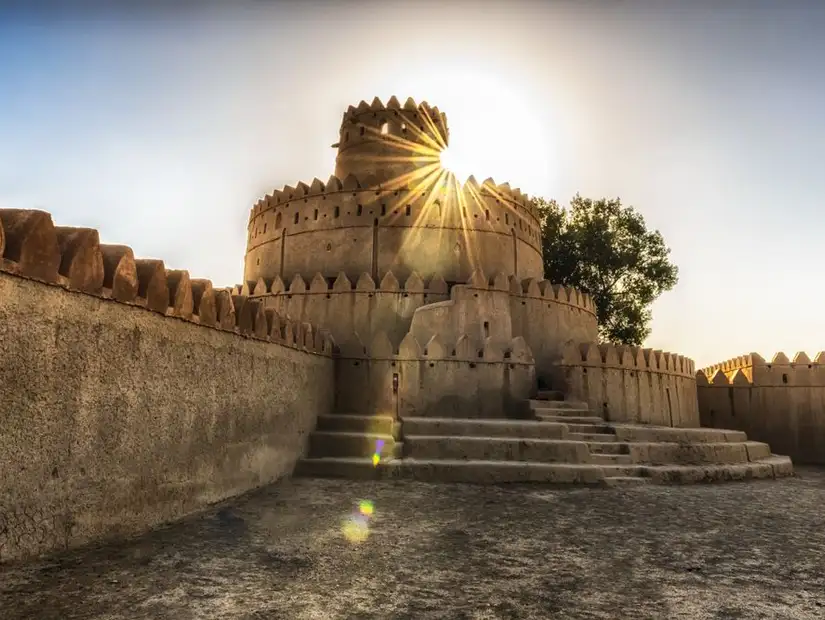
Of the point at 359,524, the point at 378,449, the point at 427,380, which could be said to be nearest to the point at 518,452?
the point at 378,449

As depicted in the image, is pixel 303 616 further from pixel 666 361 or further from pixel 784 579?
pixel 666 361

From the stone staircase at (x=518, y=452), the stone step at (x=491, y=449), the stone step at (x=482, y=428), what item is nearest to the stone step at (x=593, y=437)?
the stone staircase at (x=518, y=452)

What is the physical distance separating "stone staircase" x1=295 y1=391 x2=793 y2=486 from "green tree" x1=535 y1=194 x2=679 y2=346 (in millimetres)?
14679

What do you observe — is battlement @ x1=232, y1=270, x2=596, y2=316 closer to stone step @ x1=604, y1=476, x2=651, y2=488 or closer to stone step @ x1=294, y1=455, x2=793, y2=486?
stone step @ x1=294, y1=455, x2=793, y2=486

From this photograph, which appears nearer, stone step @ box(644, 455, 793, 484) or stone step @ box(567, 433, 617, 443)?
stone step @ box(644, 455, 793, 484)

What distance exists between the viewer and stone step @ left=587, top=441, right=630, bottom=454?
9125mm

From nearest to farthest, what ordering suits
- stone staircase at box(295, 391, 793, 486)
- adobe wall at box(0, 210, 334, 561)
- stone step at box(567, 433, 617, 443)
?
adobe wall at box(0, 210, 334, 561)
stone staircase at box(295, 391, 793, 486)
stone step at box(567, 433, 617, 443)

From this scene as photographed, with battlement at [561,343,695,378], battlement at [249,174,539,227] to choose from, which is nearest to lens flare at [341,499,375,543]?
battlement at [561,343,695,378]

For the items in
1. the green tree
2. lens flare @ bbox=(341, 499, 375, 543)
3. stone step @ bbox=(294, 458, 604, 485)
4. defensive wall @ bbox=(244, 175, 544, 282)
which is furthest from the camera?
the green tree

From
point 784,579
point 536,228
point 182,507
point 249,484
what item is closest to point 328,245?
point 536,228

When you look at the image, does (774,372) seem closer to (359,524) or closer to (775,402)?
(775,402)

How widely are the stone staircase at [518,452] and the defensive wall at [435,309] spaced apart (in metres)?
2.69

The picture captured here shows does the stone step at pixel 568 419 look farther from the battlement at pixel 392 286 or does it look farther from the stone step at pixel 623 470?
the battlement at pixel 392 286

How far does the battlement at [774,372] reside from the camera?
15195 mm
